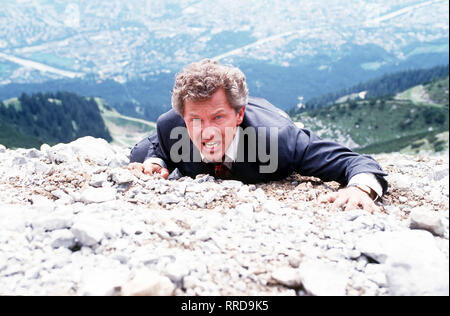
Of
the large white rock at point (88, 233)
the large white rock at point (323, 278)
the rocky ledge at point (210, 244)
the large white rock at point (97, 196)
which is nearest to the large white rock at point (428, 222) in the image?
the rocky ledge at point (210, 244)

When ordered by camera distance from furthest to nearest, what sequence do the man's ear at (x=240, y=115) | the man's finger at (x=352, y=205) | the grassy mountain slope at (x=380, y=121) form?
the grassy mountain slope at (x=380, y=121) → the man's ear at (x=240, y=115) → the man's finger at (x=352, y=205)

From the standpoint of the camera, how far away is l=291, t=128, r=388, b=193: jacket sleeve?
Result: 6809 millimetres

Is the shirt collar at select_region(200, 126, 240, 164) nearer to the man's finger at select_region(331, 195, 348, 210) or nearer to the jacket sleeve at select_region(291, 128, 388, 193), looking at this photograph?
the jacket sleeve at select_region(291, 128, 388, 193)

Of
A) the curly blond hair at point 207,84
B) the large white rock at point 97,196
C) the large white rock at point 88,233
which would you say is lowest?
the large white rock at point 97,196

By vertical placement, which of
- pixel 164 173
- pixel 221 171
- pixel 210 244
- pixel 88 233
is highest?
pixel 88 233

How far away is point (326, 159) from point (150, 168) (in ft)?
10.6

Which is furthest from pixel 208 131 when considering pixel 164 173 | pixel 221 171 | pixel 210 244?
pixel 210 244

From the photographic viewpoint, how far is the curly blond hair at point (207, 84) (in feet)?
20.5

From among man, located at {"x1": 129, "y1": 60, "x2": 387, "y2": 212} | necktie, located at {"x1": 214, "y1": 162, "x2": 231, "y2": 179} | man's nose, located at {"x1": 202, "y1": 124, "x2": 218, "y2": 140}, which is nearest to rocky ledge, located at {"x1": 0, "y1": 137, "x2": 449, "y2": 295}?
man, located at {"x1": 129, "y1": 60, "x2": 387, "y2": 212}

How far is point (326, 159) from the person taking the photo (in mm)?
6934

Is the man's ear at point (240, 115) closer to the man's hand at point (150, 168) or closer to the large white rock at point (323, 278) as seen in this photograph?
the man's hand at point (150, 168)

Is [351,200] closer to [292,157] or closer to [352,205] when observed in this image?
[352,205]

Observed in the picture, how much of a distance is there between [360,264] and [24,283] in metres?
3.10

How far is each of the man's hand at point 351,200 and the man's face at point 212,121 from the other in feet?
5.80
